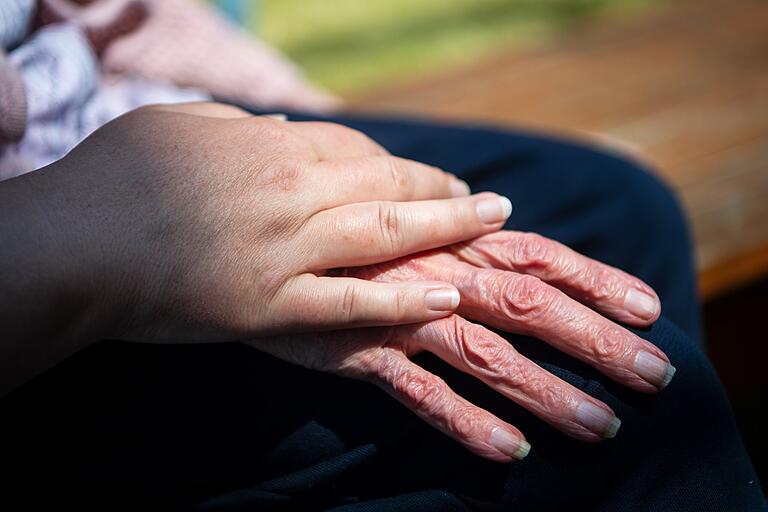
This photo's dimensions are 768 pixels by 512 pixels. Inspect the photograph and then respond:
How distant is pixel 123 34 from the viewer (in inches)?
49.4

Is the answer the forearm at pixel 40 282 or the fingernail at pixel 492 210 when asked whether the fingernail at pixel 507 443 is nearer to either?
the fingernail at pixel 492 210

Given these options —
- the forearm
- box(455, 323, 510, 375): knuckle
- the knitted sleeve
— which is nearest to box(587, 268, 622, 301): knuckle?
box(455, 323, 510, 375): knuckle

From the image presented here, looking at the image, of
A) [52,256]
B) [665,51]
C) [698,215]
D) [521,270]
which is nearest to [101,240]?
[52,256]

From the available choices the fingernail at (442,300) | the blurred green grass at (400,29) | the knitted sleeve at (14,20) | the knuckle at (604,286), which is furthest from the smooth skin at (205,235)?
the blurred green grass at (400,29)

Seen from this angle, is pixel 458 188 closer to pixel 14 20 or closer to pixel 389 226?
pixel 389 226

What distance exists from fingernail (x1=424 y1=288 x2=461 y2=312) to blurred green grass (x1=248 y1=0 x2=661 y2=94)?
2302mm

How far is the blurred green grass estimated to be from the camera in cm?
320

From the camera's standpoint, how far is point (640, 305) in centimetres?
79

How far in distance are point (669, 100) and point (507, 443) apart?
161cm

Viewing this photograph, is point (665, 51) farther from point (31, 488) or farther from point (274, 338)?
point (31, 488)

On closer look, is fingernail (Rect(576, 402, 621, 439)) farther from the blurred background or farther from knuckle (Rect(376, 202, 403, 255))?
the blurred background

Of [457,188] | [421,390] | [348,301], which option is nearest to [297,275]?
[348,301]

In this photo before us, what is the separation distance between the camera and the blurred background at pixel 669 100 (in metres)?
1.61

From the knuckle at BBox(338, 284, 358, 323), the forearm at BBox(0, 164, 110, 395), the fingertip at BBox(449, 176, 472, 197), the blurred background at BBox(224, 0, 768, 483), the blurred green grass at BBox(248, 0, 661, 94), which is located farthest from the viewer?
the blurred green grass at BBox(248, 0, 661, 94)
